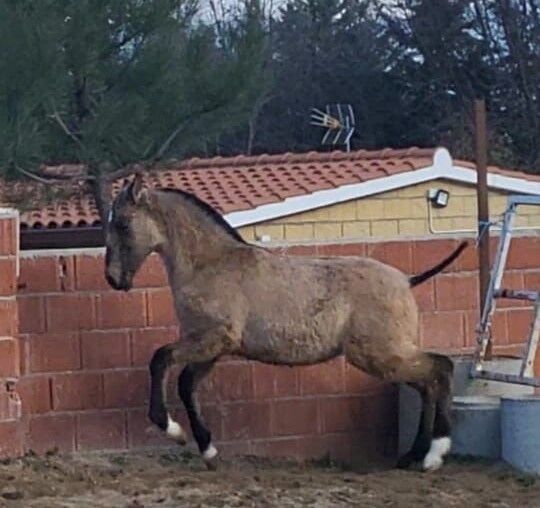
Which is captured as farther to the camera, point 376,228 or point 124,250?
point 376,228

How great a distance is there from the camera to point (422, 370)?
10195 mm

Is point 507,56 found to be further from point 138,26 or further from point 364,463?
point 364,463

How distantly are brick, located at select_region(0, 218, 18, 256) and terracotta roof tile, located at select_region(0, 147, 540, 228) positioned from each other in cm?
1009

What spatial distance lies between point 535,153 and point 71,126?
70.1ft

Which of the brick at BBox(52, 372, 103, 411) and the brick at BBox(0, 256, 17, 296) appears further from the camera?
the brick at BBox(52, 372, 103, 411)

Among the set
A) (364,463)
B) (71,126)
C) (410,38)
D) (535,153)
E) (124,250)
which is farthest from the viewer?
(410,38)

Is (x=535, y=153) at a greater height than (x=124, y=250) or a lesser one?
greater

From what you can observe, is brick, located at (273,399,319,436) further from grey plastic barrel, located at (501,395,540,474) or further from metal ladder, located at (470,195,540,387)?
grey plastic barrel, located at (501,395,540,474)

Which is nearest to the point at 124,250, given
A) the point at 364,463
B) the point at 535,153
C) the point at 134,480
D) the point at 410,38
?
the point at 134,480

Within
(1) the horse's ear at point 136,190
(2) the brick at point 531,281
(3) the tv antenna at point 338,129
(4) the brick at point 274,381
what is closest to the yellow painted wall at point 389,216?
(3) the tv antenna at point 338,129

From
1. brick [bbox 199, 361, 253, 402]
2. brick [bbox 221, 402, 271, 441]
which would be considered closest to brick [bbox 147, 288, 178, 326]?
brick [bbox 199, 361, 253, 402]

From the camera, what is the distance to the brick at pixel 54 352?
33.5 ft

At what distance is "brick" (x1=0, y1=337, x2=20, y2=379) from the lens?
9.76 m

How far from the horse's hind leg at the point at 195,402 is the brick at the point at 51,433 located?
83 centimetres
